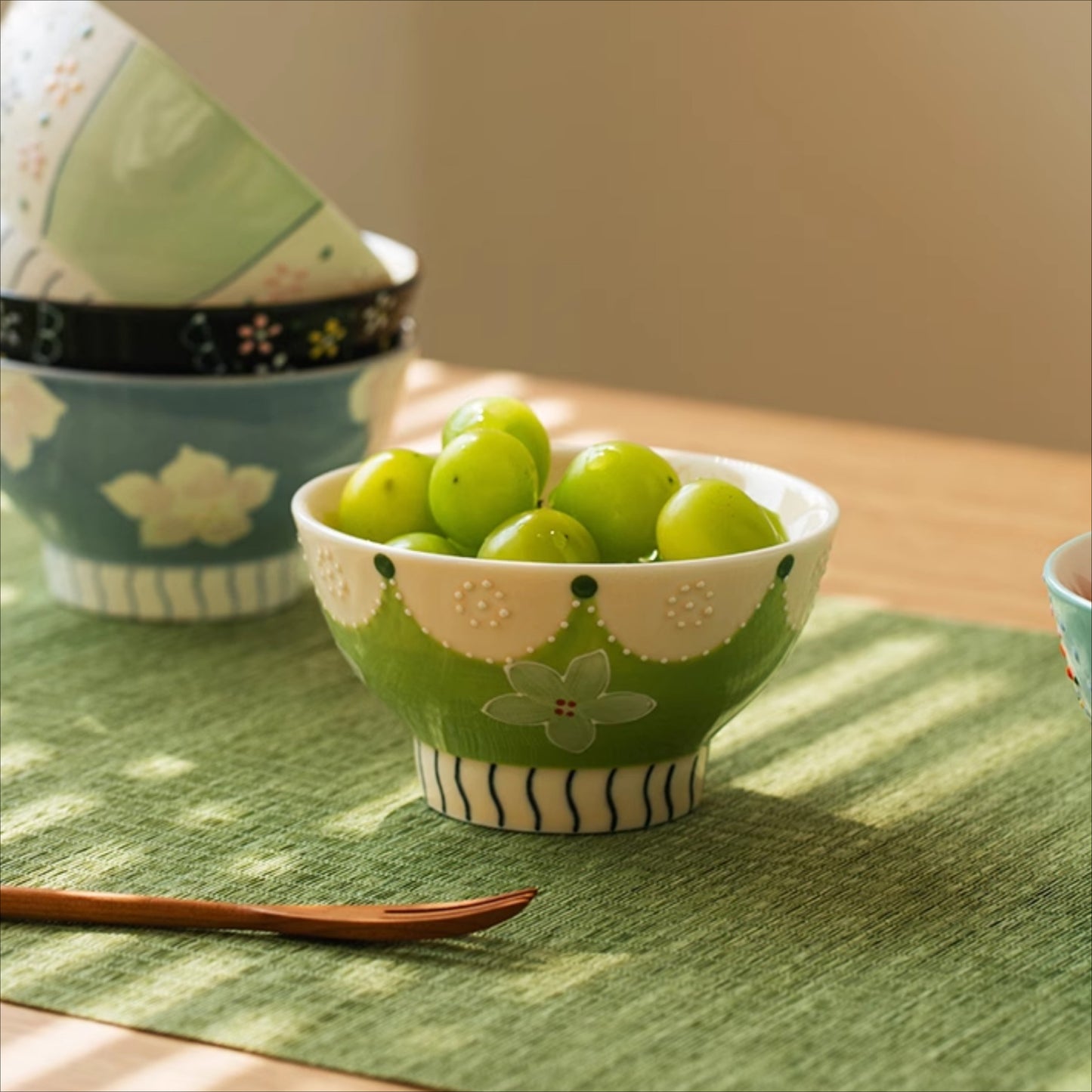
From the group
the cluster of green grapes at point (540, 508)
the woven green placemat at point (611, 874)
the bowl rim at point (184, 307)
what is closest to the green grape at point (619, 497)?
the cluster of green grapes at point (540, 508)

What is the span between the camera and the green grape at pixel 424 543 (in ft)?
2.26

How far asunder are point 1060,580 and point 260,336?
47 cm

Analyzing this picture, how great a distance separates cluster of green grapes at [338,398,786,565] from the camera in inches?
26.4

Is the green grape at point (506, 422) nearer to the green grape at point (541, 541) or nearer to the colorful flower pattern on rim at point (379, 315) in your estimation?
the green grape at point (541, 541)

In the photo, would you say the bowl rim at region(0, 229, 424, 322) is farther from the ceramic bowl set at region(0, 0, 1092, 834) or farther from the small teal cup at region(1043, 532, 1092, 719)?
the small teal cup at region(1043, 532, 1092, 719)

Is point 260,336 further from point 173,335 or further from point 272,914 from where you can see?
point 272,914

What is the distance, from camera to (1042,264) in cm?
245

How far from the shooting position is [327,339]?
962 mm

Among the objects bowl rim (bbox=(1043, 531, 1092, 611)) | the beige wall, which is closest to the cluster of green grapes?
bowl rim (bbox=(1043, 531, 1092, 611))

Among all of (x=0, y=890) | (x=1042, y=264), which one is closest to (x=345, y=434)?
(x=0, y=890)

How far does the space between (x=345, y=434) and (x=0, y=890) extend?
16.7 inches

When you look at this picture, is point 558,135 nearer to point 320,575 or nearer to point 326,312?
point 326,312

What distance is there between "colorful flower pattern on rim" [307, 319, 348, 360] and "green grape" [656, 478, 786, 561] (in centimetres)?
33

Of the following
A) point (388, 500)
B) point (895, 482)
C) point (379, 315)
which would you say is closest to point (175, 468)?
point (379, 315)
